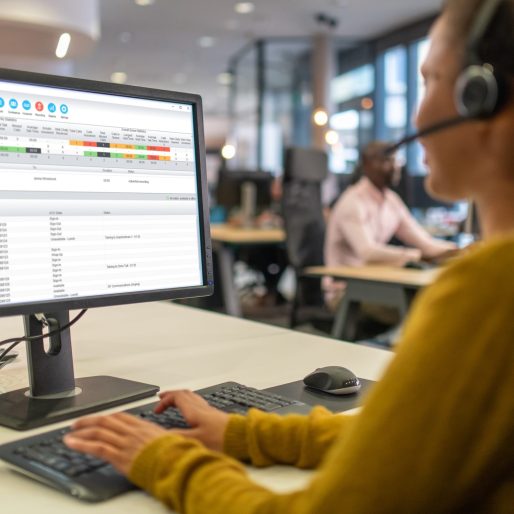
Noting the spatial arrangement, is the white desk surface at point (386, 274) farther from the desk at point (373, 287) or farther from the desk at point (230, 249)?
the desk at point (230, 249)

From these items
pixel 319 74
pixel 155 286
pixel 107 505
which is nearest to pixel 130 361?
pixel 155 286

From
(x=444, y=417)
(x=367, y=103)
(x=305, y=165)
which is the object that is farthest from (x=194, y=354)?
(x=367, y=103)

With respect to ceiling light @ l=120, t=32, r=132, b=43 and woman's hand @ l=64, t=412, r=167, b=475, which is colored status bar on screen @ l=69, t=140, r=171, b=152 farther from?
ceiling light @ l=120, t=32, r=132, b=43

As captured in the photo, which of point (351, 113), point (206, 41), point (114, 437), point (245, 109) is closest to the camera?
point (114, 437)

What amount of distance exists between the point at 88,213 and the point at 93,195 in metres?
0.03

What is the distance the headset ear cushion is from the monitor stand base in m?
0.69

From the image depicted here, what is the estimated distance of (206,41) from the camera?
33.2ft

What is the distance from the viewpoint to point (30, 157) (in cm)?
106

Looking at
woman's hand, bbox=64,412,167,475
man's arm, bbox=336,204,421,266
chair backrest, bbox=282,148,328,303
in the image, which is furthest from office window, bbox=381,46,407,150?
woman's hand, bbox=64,412,167,475

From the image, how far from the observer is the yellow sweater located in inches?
21.4

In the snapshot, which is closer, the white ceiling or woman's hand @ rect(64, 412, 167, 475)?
woman's hand @ rect(64, 412, 167, 475)

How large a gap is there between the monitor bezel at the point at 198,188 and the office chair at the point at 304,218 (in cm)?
232

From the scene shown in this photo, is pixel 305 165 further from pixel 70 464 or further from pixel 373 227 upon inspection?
pixel 70 464

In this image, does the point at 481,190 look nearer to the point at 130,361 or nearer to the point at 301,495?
the point at 301,495
